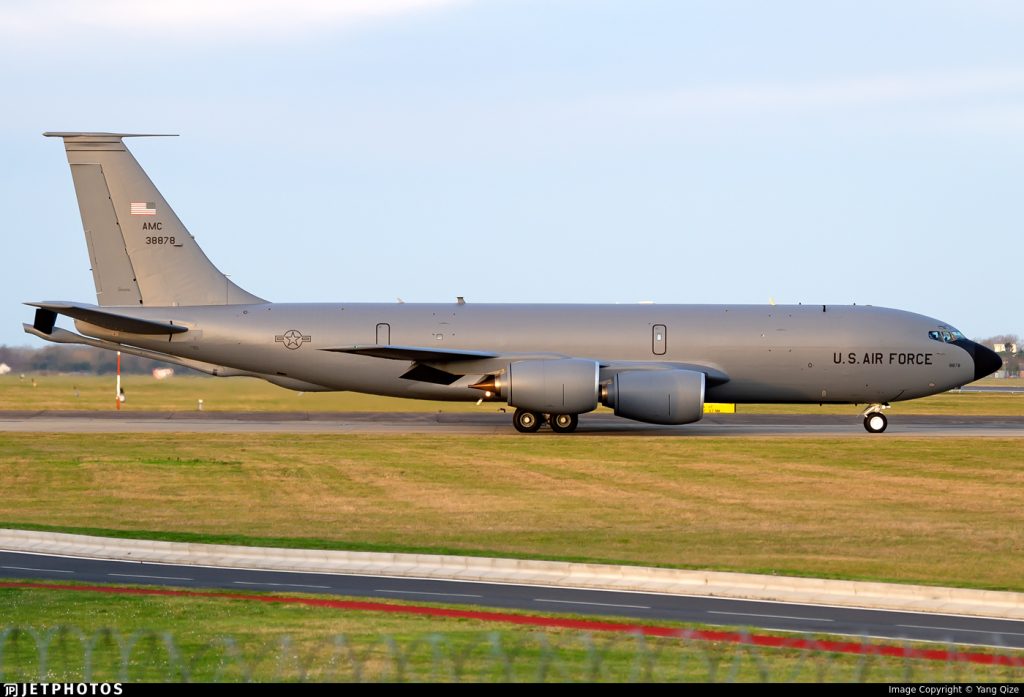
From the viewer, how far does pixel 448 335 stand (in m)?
41.0

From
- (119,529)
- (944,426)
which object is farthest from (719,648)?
(944,426)

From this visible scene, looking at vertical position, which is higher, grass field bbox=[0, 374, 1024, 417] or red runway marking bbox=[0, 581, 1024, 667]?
grass field bbox=[0, 374, 1024, 417]

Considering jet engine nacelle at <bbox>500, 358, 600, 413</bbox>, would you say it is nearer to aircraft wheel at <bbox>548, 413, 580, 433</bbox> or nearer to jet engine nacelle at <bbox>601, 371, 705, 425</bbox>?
jet engine nacelle at <bbox>601, 371, 705, 425</bbox>

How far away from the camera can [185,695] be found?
9.70 metres

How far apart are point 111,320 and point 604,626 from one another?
3021 cm

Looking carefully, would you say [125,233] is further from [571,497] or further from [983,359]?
[983,359]

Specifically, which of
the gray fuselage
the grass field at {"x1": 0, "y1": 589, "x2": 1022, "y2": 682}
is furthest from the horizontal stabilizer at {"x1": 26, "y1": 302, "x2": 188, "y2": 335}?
the grass field at {"x1": 0, "y1": 589, "x2": 1022, "y2": 682}

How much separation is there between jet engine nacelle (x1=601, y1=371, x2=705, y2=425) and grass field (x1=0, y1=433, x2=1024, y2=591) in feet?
3.43

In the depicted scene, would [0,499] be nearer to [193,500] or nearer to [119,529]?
[193,500]

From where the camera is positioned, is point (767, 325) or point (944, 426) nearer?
point (767, 325)

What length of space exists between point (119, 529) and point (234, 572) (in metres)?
4.56

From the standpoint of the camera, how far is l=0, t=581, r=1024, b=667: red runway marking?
38.1 ft

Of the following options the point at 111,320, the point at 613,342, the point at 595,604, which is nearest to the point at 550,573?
the point at 595,604

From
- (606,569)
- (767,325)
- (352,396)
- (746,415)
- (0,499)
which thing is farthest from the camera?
(746,415)
